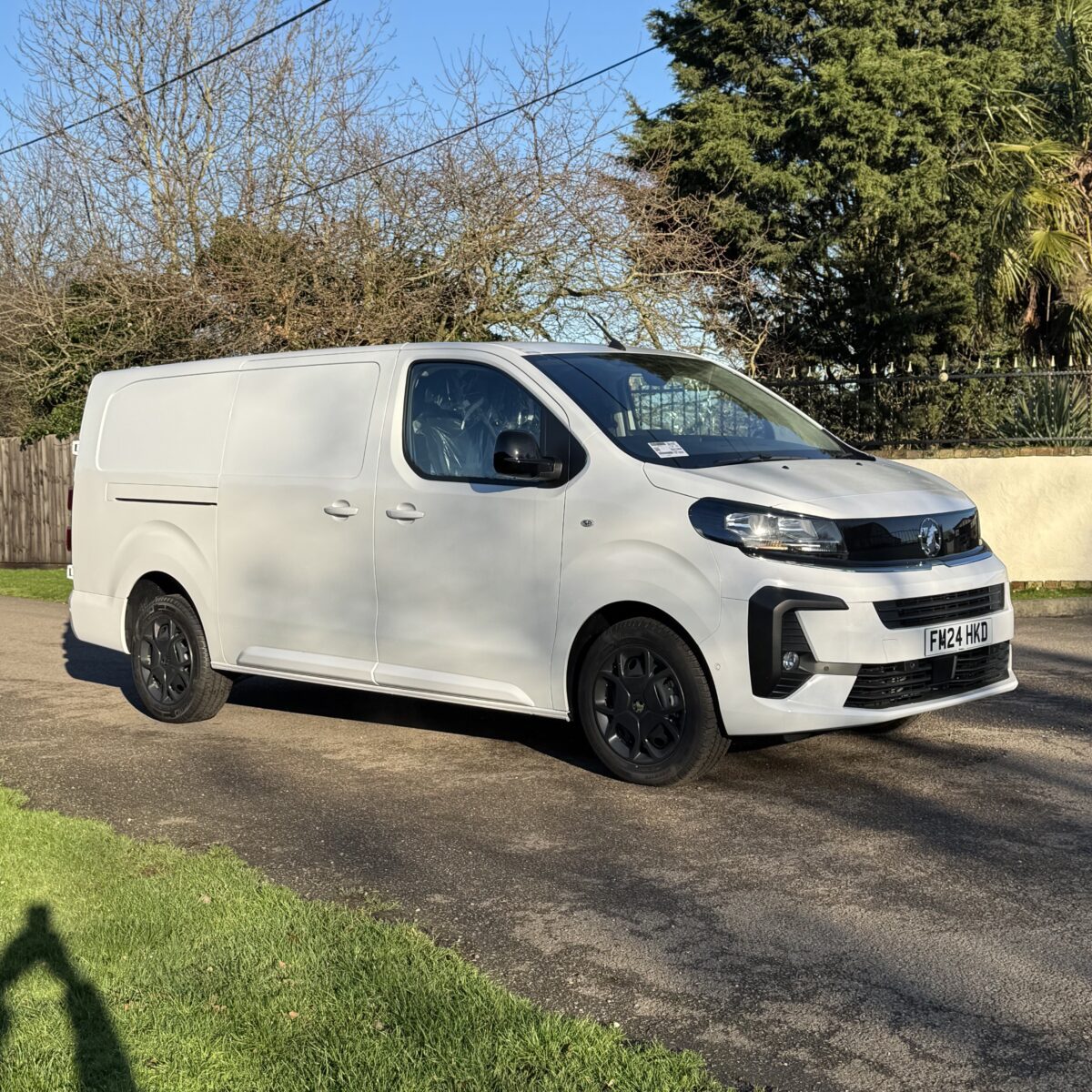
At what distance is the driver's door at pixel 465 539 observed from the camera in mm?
6543

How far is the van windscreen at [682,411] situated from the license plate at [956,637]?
1.15m

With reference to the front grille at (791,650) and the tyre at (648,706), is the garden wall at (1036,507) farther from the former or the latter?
the front grille at (791,650)

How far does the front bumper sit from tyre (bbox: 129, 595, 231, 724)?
3414 mm

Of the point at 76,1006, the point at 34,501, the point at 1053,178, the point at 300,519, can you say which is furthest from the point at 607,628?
the point at 34,501

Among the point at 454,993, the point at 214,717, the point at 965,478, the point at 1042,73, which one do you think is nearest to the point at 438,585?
the point at 214,717

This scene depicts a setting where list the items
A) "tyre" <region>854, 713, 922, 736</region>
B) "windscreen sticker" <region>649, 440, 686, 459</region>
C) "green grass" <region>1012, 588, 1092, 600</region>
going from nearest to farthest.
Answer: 1. "windscreen sticker" <region>649, 440, 686, 459</region>
2. "tyre" <region>854, 713, 922, 736</region>
3. "green grass" <region>1012, 588, 1092, 600</region>

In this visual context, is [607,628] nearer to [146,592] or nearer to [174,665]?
[174,665]

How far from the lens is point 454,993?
Answer: 3.87m

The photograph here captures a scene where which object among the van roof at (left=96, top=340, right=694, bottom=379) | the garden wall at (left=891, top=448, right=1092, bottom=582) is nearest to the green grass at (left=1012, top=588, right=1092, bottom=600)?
the garden wall at (left=891, top=448, right=1092, bottom=582)

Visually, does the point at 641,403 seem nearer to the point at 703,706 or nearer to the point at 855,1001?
the point at 703,706

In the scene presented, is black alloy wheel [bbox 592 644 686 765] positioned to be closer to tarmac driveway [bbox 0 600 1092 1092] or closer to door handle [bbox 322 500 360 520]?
tarmac driveway [bbox 0 600 1092 1092]

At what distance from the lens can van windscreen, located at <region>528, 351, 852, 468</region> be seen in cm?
→ 650

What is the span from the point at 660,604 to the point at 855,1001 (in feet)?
8.04

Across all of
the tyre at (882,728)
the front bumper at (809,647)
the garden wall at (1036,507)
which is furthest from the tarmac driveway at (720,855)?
the garden wall at (1036,507)
